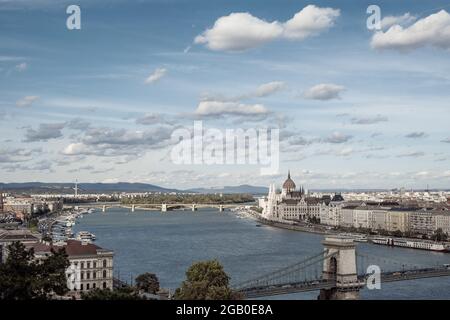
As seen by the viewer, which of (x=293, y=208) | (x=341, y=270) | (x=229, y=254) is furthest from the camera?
(x=293, y=208)

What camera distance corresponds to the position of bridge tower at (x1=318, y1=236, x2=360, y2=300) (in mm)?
12523

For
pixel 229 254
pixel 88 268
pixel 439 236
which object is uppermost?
pixel 88 268

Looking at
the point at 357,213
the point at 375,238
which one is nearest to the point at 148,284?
the point at 375,238

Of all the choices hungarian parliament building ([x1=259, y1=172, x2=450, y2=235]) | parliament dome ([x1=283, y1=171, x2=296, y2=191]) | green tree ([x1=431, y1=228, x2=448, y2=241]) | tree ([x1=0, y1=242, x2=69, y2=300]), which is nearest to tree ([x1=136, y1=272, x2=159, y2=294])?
tree ([x1=0, y1=242, x2=69, y2=300])

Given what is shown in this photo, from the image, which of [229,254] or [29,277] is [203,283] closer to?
[29,277]

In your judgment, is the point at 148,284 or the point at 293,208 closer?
the point at 148,284

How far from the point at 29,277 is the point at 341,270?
7.14 m

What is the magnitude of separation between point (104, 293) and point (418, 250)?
18765 mm

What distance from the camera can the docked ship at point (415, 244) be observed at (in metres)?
23.2

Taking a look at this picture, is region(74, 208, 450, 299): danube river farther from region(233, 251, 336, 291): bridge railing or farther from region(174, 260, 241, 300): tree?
region(174, 260, 241, 300): tree

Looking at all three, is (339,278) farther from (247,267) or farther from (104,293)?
(104,293)

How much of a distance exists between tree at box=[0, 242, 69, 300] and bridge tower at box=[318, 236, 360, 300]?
248 inches

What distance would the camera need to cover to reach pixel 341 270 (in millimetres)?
12633

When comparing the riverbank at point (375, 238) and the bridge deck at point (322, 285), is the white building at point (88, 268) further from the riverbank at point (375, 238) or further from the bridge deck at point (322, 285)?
the riverbank at point (375, 238)
